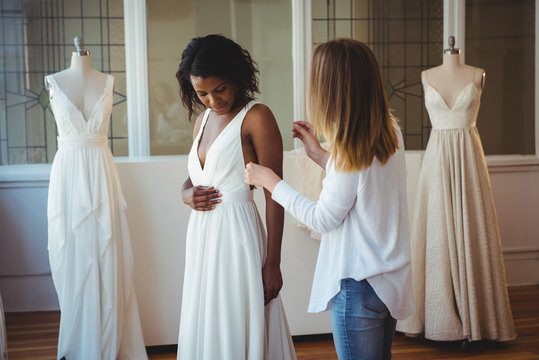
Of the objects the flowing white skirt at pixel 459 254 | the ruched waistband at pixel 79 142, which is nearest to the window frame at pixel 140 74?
the ruched waistband at pixel 79 142

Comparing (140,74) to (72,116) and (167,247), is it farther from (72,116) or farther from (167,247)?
(167,247)

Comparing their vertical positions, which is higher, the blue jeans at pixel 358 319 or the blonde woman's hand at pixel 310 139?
the blonde woman's hand at pixel 310 139

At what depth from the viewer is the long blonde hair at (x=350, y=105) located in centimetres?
146

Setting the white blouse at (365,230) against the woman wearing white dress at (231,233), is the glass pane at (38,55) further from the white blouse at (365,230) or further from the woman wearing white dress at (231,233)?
the white blouse at (365,230)

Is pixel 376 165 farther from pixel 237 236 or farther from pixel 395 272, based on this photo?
pixel 237 236

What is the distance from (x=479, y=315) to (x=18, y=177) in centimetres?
315

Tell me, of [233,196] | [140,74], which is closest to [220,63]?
[233,196]

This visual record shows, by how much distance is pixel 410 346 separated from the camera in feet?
11.0

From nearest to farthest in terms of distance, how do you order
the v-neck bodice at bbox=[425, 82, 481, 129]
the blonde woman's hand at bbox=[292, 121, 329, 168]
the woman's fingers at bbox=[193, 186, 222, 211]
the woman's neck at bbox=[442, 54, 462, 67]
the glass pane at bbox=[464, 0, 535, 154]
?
1. the blonde woman's hand at bbox=[292, 121, 329, 168]
2. the woman's fingers at bbox=[193, 186, 222, 211]
3. the v-neck bodice at bbox=[425, 82, 481, 129]
4. the woman's neck at bbox=[442, 54, 462, 67]
5. the glass pane at bbox=[464, 0, 535, 154]

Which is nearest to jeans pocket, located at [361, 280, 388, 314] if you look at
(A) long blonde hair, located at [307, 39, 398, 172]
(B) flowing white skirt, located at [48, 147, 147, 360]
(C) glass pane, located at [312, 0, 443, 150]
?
(A) long blonde hair, located at [307, 39, 398, 172]

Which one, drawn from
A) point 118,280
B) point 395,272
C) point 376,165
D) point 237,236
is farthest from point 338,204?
point 118,280

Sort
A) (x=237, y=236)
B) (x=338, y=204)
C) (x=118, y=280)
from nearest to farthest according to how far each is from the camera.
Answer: (x=338, y=204), (x=237, y=236), (x=118, y=280)

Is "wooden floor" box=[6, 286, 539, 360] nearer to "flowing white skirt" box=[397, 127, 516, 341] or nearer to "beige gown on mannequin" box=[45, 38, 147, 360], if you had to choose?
"flowing white skirt" box=[397, 127, 516, 341]

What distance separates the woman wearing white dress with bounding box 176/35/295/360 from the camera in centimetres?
186
